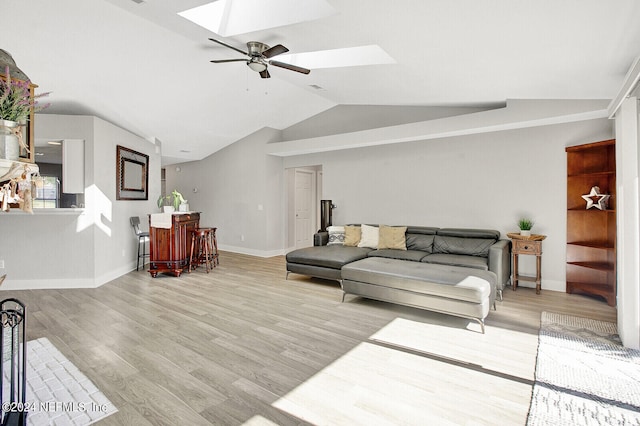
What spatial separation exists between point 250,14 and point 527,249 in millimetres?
4509

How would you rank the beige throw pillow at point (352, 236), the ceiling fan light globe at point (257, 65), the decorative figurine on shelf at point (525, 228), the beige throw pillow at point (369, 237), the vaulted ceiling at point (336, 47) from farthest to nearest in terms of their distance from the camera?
the beige throw pillow at point (352, 236) → the beige throw pillow at point (369, 237) → the decorative figurine on shelf at point (525, 228) → the ceiling fan light globe at point (257, 65) → the vaulted ceiling at point (336, 47)

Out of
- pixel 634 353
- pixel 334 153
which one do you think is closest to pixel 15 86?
pixel 634 353

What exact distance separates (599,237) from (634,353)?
2.17m

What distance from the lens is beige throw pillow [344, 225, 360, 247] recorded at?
579cm

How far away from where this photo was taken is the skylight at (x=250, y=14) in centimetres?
265

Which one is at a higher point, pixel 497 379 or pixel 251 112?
pixel 251 112

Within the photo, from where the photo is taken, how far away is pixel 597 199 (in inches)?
162

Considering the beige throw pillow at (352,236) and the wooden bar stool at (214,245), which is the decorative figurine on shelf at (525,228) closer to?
the beige throw pillow at (352,236)

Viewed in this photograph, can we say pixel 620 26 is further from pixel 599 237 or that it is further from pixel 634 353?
pixel 599 237

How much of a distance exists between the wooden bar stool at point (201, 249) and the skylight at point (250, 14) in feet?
12.0

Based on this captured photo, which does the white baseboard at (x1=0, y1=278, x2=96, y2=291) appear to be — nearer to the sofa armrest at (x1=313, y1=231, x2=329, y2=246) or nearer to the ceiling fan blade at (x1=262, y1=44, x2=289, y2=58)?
the sofa armrest at (x1=313, y1=231, x2=329, y2=246)

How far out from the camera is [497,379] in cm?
228

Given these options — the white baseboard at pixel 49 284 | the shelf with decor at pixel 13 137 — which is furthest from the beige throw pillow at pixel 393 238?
the shelf with decor at pixel 13 137

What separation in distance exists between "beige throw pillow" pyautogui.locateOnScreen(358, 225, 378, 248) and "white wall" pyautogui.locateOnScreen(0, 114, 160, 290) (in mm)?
4205
